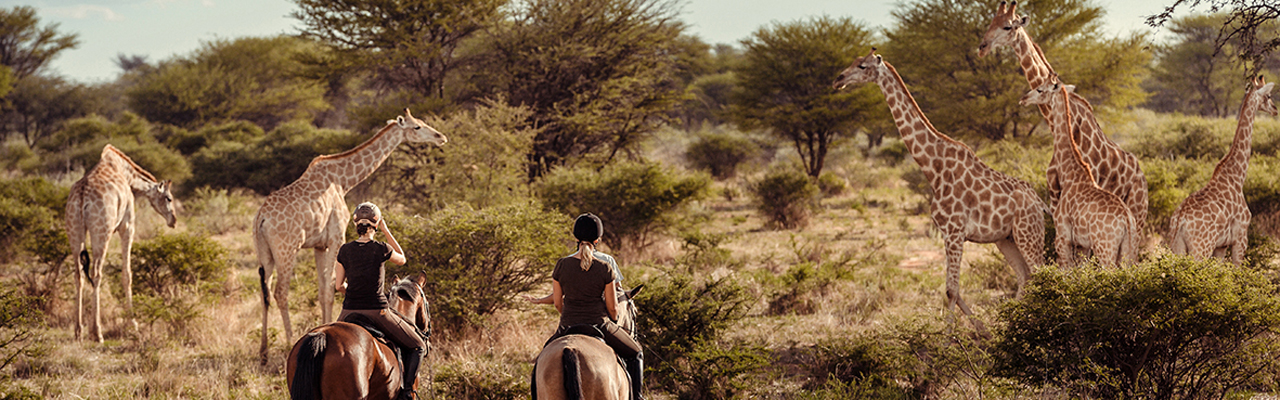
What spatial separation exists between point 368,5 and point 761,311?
39.8 feet

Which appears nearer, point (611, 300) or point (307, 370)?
point (307, 370)

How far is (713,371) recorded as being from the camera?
19.6 ft

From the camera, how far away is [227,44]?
34.5 metres

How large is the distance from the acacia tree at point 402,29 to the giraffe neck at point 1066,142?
12903 mm

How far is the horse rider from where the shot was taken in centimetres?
434


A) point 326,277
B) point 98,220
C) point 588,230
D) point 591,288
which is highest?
point 588,230

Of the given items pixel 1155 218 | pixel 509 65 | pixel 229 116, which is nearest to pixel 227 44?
pixel 229 116

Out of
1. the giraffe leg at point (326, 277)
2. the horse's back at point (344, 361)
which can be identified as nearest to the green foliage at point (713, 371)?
the horse's back at point (344, 361)

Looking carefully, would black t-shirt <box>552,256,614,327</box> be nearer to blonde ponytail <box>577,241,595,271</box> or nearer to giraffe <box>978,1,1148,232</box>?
blonde ponytail <box>577,241,595,271</box>

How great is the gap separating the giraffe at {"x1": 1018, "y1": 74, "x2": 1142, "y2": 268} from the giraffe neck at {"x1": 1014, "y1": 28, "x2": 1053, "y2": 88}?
0.18 m

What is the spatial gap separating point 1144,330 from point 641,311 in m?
3.55

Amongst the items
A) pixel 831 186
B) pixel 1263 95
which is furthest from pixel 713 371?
pixel 831 186

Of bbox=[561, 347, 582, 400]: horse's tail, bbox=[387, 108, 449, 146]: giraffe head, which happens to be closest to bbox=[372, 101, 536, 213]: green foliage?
bbox=[387, 108, 449, 146]: giraffe head

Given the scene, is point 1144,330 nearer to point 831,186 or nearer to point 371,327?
point 371,327
